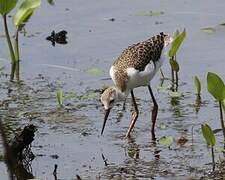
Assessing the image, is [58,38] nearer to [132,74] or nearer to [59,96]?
[59,96]

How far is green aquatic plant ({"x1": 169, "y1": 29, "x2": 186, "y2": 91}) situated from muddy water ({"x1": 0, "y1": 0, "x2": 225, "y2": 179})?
0.46ft

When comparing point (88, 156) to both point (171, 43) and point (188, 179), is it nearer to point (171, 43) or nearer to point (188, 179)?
point (188, 179)

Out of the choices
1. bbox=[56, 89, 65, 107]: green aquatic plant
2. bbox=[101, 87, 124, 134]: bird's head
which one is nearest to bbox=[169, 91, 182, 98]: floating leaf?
bbox=[101, 87, 124, 134]: bird's head

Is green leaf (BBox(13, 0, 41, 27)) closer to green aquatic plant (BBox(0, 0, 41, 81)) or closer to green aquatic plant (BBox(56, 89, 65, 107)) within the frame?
green aquatic plant (BBox(0, 0, 41, 81))

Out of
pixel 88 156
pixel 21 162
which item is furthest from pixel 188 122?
pixel 21 162

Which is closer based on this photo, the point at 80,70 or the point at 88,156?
the point at 88,156

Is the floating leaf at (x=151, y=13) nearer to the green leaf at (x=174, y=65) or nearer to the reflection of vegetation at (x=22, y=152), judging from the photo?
the green leaf at (x=174, y=65)

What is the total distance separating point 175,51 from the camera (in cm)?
860

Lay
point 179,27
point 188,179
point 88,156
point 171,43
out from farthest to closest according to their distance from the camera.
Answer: point 179,27
point 171,43
point 88,156
point 188,179

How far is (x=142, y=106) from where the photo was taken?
8.65m

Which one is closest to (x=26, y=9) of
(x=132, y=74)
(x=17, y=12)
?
(x=17, y=12)

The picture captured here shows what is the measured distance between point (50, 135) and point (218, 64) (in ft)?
8.89

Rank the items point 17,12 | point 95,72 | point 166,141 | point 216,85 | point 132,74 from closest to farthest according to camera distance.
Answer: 1. point 216,85
2. point 166,141
3. point 132,74
4. point 17,12
5. point 95,72

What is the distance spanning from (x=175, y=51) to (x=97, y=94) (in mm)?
1026
